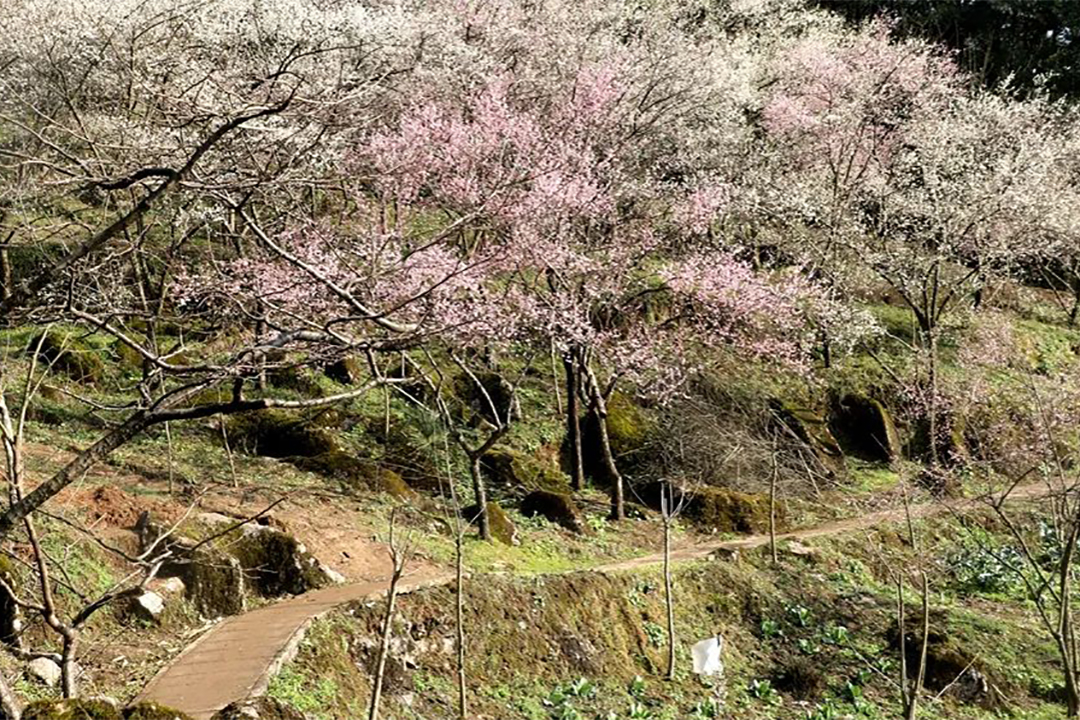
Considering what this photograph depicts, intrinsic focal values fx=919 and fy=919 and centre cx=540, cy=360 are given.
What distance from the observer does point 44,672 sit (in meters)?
8.28

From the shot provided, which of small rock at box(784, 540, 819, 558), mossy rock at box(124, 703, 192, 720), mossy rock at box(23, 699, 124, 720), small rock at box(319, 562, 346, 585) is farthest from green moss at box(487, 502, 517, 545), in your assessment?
mossy rock at box(23, 699, 124, 720)

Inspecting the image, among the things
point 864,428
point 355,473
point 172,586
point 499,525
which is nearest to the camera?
point 172,586

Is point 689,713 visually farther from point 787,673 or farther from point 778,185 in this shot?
point 778,185

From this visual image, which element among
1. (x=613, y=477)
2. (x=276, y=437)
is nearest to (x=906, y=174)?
(x=613, y=477)

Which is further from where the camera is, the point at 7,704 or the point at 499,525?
the point at 499,525

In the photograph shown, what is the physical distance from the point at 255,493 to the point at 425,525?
270 cm

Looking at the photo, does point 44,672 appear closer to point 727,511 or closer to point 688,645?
point 688,645

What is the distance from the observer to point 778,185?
88.7 feet

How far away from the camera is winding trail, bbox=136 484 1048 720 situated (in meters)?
8.35

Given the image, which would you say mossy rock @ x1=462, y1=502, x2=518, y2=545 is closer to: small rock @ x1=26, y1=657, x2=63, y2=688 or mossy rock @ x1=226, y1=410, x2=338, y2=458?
mossy rock @ x1=226, y1=410, x2=338, y2=458

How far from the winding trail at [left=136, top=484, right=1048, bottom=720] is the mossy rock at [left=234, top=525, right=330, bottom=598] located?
8.5 inches

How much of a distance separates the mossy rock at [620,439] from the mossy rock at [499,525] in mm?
4017

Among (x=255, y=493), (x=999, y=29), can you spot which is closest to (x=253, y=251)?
(x=255, y=493)

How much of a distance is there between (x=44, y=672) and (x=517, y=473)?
1045cm
